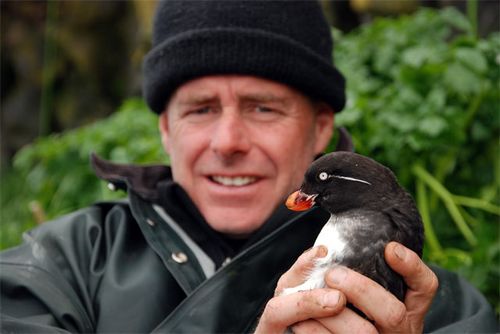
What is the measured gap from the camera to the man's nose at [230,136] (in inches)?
112

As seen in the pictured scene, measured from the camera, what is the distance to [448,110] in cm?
412

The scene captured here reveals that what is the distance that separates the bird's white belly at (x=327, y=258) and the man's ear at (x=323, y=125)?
3.91ft

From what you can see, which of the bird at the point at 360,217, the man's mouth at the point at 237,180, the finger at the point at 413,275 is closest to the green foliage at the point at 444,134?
the man's mouth at the point at 237,180

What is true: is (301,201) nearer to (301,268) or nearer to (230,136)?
(301,268)

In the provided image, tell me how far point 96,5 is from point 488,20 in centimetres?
561

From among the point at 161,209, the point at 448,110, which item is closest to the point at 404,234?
the point at 161,209

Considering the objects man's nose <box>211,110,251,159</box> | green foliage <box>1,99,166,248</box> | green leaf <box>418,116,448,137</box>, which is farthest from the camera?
green foliage <box>1,99,166,248</box>

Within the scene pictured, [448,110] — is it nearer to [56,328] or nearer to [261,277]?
[261,277]

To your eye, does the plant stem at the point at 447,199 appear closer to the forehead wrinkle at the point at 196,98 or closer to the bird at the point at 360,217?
the forehead wrinkle at the point at 196,98

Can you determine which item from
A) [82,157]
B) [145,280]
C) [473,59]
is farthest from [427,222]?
[82,157]

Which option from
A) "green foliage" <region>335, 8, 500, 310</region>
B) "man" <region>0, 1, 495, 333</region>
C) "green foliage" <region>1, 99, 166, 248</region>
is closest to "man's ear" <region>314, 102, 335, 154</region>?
"man" <region>0, 1, 495, 333</region>

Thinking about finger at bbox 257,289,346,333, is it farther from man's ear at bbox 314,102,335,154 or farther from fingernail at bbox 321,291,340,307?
man's ear at bbox 314,102,335,154

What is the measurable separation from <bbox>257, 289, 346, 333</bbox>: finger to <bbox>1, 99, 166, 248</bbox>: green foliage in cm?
265

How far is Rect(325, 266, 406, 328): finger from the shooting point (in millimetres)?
1973
